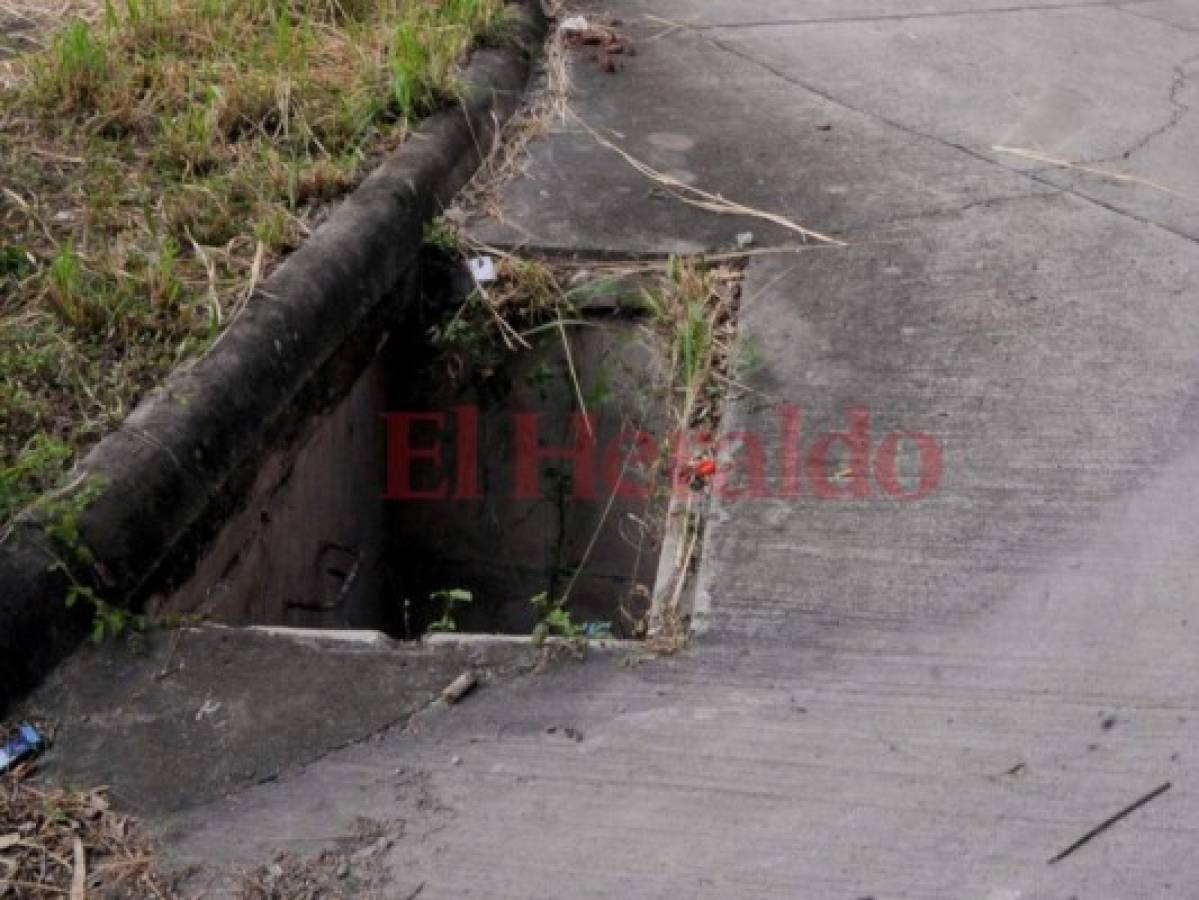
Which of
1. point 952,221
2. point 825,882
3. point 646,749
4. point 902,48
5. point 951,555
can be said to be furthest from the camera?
point 902,48

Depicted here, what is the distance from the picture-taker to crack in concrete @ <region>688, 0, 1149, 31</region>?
219 inches

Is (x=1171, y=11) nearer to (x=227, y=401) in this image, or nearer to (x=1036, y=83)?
(x=1036, y=83)

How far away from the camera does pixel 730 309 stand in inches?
153

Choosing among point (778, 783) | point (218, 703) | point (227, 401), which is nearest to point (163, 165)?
point (227, 401)

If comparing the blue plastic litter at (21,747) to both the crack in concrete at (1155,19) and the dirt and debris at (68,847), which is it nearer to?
the dirt and debris at (68,847)

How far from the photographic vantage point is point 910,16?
5.67 metres

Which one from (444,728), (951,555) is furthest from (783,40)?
(444,728)

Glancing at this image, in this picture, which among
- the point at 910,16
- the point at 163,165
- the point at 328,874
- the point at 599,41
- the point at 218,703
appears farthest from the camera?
the point at 910,16

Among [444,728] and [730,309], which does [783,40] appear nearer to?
[730,309]

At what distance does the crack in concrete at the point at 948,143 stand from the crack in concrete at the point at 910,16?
168 millimetres

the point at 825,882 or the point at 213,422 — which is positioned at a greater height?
the point at 213,422

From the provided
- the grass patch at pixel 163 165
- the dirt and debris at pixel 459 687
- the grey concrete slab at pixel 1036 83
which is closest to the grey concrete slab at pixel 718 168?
the grey concrete slab at pixel 1036 83

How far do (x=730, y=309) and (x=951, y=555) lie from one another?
1.02 m

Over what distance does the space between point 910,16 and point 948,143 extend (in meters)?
1.19
